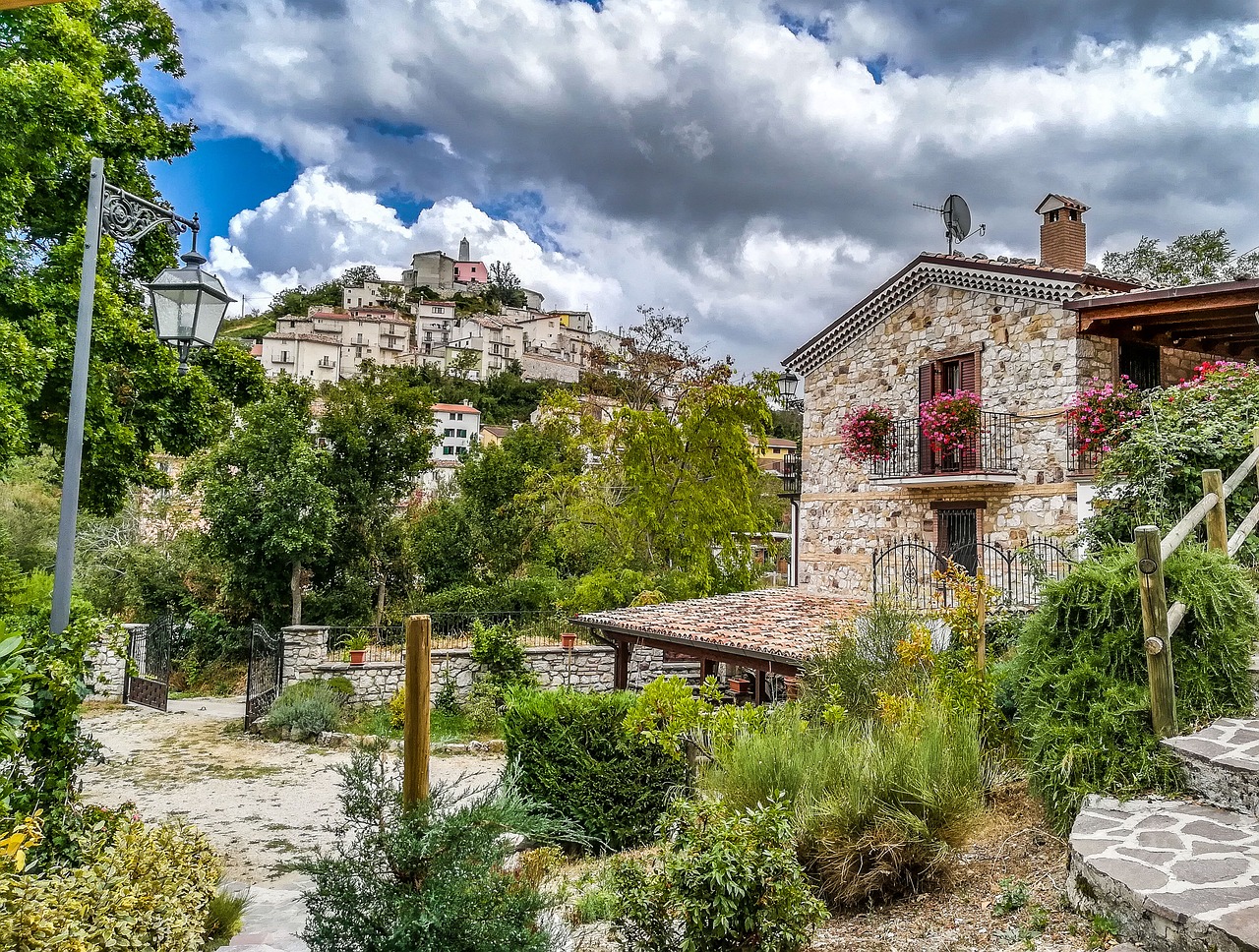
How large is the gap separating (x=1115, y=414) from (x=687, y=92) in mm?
8618

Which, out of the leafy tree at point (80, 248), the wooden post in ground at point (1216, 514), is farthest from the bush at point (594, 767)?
the leafy tree at point (80, 248)

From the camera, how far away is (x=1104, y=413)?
32.9ft

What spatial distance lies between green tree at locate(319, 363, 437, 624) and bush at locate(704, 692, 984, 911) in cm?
1739

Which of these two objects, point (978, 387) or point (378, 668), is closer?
point (978, 387)

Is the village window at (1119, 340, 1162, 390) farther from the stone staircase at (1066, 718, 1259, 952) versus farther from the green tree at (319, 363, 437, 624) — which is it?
the green tree at (319, 363, 437, 624)

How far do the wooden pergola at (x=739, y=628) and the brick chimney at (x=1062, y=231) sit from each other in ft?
24.8

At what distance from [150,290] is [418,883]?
4.25m

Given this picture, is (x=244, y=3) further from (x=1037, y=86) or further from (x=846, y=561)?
(x=846, y=561)

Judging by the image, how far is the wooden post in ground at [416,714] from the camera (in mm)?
4157

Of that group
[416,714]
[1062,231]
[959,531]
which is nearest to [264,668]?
[416,714]

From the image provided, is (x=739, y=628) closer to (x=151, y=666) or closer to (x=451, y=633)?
(x=451, y=633)

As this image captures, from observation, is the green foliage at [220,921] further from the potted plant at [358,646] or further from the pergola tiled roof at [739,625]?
the potted plant at [358,646]

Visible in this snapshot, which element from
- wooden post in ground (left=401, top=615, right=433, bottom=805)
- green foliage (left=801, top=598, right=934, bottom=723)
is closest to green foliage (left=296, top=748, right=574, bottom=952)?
wooden post in ground (left=401, top=615, right=433, bottom=805)

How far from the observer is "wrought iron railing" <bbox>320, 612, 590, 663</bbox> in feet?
52.7
